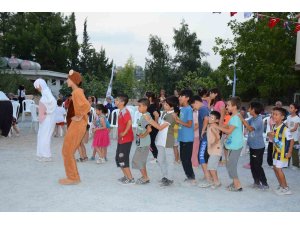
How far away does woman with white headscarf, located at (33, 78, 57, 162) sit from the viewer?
24.9 feet

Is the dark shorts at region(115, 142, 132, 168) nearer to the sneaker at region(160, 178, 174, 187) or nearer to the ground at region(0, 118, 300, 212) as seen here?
the ground at region(0, 118, 300, 212)

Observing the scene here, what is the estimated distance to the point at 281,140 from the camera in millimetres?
5543

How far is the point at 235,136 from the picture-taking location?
5.63 meters

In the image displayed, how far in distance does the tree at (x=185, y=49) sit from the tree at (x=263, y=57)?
41.6ft

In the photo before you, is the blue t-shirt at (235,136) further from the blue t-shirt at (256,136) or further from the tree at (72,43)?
the tree at (72,43)

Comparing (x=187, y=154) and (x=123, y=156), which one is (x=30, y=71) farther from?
(x=187, y=154)

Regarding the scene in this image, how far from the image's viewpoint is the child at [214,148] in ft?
18.7

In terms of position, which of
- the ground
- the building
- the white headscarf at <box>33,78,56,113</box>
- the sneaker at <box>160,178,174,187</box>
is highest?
the building

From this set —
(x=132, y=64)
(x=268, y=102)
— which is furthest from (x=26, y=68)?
(x=132, y=64)

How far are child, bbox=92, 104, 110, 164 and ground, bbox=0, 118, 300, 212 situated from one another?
1.48 ft

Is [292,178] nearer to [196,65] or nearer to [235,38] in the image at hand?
[235,38]

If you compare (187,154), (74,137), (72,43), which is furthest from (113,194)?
(72,43)

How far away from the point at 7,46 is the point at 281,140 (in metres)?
38.9

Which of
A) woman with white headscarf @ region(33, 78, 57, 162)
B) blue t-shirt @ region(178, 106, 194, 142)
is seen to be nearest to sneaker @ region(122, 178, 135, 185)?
blue t-shirt @ region(178, 106, 194, 142)
